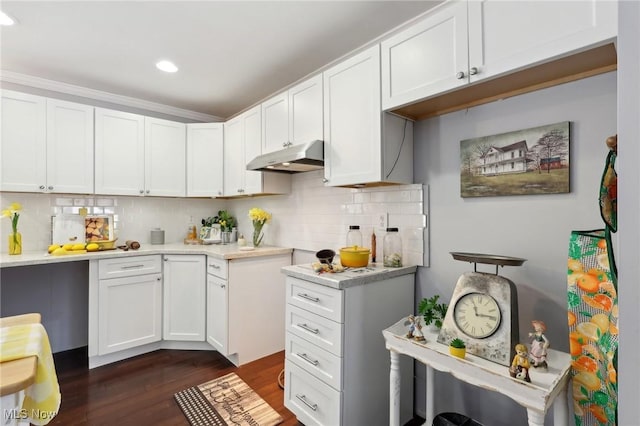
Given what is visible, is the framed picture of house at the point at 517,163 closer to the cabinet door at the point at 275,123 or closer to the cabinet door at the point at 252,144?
the cabinet door at the point at 275,123

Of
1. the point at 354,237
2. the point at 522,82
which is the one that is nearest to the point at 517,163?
the point at 522,82

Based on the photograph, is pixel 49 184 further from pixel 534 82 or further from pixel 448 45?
pixel 534 82

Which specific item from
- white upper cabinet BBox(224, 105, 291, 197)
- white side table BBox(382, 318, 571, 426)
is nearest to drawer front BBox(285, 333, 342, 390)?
white side table BBox(382, 318, 571, 426)

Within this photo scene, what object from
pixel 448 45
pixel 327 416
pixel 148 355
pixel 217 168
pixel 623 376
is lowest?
pixel 148 355

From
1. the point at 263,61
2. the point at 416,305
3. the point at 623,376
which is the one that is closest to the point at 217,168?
the point at 263,61

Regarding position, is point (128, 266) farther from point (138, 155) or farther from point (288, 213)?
point (288, 213)

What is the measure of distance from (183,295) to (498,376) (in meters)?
2.64

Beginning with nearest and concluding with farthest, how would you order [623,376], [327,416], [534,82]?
[623,376]
[534,82]
[327,416]

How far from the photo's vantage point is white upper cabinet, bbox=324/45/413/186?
183cm

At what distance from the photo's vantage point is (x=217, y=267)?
2.73 metres

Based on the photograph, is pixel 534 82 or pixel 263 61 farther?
pixel 263 61

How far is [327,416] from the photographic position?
1730mm

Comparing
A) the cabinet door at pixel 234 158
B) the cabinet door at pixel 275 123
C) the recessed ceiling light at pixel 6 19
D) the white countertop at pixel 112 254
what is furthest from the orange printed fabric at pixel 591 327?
the recessed ceiling light at pixel 6 19

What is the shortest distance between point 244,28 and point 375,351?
219cm
